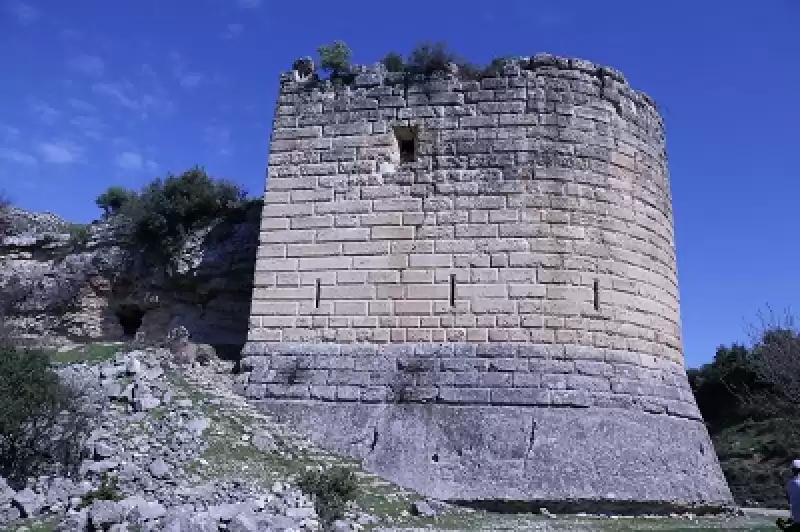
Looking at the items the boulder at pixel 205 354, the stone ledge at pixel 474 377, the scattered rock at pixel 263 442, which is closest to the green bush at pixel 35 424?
the scattered rock at pixel 263 442

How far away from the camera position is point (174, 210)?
1416cm

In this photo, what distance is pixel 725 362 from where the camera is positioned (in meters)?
22.8

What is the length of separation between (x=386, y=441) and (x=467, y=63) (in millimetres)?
6078

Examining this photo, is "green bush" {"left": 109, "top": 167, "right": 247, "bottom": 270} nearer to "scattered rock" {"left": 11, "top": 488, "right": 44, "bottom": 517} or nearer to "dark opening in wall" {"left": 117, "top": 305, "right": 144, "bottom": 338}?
"dark opening in wall" {"left": 117, "top": 305, "right": 144, "bottom": 338}

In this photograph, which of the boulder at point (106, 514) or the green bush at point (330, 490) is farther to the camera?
the green bush at point (330, 490)

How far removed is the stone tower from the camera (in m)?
9.86

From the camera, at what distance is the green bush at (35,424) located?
877cm

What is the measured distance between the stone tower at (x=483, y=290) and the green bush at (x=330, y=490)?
1.34 meters

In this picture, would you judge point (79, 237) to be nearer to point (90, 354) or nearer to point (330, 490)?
point (90, 354)

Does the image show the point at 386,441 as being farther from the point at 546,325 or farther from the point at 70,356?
the point at 70,356

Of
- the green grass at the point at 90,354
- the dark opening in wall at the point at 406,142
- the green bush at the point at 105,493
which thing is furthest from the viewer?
the dark opening in wall at the point at 406,142

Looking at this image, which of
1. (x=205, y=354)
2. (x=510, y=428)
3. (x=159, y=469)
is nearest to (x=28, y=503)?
(x=159, y=469)

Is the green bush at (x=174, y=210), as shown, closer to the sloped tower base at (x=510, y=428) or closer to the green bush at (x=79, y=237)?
the green bush at (x=79, y=237)

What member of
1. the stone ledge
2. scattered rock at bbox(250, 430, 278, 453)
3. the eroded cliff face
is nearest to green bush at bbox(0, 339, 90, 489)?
scattered rock at bbox(250, 430, 278, 453)
